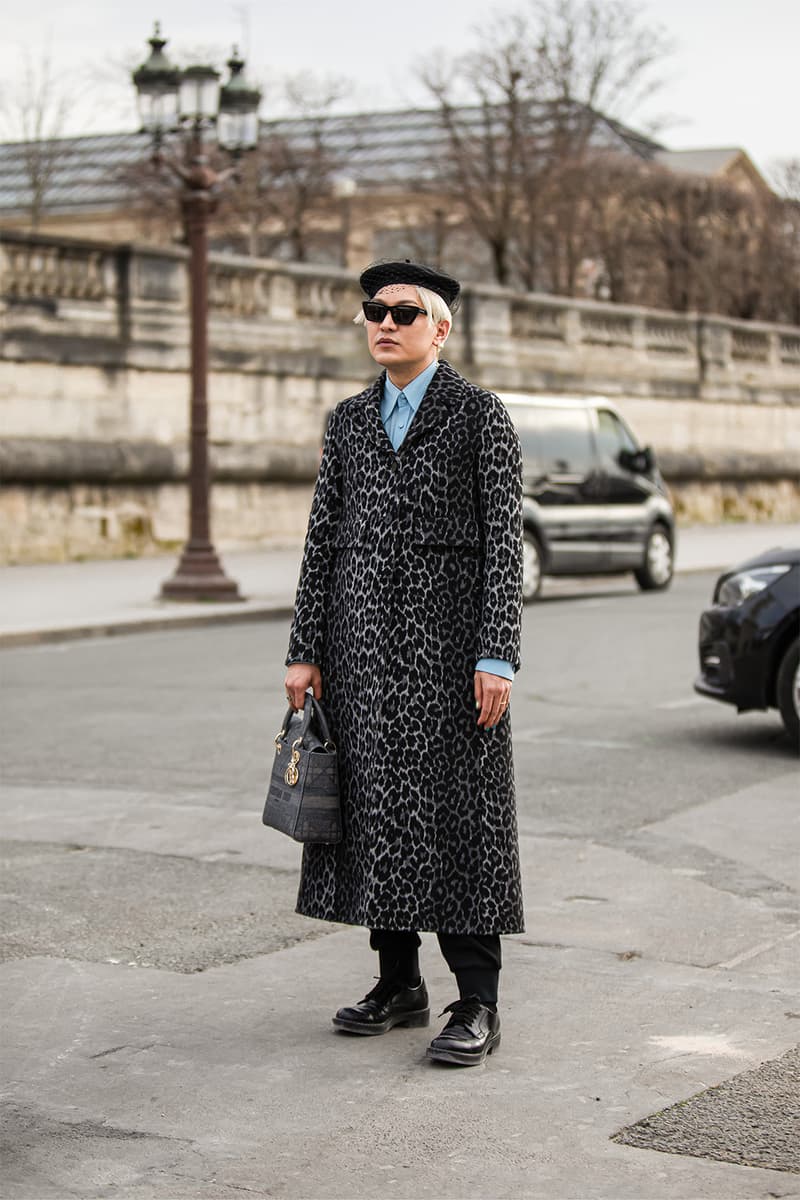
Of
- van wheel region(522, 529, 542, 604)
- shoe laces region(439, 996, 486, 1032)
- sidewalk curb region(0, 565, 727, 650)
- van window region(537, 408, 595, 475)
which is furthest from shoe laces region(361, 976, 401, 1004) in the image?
van window region(537, 408, 595, 475)

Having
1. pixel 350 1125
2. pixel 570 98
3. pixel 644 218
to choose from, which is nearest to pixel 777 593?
pixel 350 1125

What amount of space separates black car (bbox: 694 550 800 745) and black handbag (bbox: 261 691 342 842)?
551cm

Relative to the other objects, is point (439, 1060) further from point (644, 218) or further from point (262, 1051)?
point (644, 218)

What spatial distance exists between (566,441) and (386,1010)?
16.1m

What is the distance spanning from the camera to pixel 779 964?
235 inches

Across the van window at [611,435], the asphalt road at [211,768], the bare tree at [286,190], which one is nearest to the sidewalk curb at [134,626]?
the asphalt road at [211,768]

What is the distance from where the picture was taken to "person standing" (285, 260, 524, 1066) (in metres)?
4.95

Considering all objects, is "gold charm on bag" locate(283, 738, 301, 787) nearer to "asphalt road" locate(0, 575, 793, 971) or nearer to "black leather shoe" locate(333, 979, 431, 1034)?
"black leather shoe" locate(333, 979, 431, 1034)

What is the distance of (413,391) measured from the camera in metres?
5.14

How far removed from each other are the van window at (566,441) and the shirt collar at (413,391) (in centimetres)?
1558

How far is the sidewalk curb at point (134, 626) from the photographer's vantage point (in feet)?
54.0

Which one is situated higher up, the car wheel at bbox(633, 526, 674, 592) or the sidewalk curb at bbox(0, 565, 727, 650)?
the car wheel at bbox(633, 526, 674, 592)

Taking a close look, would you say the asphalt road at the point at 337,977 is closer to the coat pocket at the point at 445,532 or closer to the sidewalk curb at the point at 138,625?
the coat pocket at the point at 445,532

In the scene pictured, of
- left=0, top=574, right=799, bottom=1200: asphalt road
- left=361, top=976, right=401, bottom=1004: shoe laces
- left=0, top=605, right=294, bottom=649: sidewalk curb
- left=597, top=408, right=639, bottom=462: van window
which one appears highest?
left=597, top=408, right=639, bottom=462: van window
